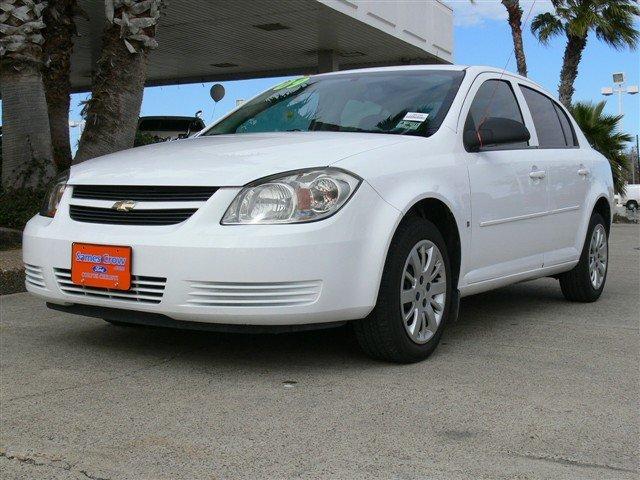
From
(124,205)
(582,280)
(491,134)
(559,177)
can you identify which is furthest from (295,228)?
(582,280)

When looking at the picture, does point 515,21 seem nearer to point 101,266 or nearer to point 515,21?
point 515,21

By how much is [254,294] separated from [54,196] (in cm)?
143

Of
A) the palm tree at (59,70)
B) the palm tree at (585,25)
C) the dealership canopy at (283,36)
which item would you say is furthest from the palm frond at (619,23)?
the palm tree at (59,70)

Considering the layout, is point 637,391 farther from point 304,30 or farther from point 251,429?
point 304,30

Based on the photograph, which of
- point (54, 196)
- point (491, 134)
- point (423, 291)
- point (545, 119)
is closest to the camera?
point (423, 291)

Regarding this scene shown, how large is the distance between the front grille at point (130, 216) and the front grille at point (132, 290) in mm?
266

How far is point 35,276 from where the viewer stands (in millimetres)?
4461

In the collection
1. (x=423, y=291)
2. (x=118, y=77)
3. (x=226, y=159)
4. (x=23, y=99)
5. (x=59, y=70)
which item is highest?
(x=59, y=70)

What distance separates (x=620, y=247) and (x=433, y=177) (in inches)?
340

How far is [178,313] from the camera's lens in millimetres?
3916

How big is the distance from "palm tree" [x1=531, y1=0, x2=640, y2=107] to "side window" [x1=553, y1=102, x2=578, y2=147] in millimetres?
17480

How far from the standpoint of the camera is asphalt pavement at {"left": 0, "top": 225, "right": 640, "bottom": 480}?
2.91 m

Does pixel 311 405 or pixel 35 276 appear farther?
pixel 35 276

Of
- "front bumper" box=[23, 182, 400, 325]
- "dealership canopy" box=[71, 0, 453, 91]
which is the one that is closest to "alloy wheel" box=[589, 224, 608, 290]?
"front bumper" box=[23, 182, 400, 325]
